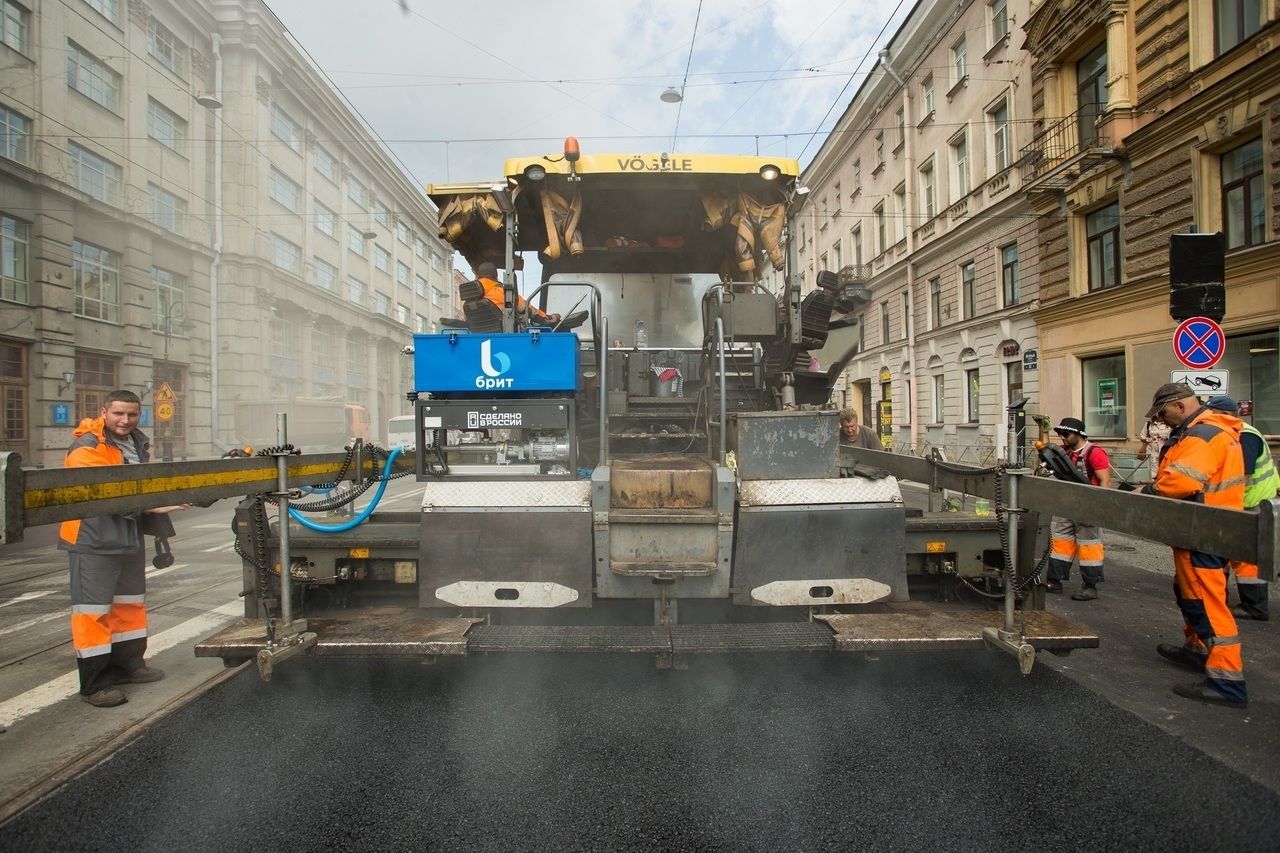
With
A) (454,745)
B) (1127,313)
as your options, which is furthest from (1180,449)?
(1127,313)

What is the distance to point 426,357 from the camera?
381 centimetres

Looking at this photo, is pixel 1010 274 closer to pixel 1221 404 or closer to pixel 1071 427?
pixel 1071 427

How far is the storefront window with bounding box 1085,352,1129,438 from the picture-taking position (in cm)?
1545

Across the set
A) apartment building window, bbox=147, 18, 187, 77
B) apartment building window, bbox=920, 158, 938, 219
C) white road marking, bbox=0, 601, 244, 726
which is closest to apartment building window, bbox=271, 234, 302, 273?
apartment building window, bbox=147, 18, 187, 77

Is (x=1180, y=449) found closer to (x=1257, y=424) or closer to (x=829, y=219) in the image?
(x=1257, y=424)

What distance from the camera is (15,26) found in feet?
47.2

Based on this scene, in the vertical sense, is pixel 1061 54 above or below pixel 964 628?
above

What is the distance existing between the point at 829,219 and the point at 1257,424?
22.9m

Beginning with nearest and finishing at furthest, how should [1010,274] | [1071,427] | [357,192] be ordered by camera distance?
[1071,427]
[1010,274]
[357,192]

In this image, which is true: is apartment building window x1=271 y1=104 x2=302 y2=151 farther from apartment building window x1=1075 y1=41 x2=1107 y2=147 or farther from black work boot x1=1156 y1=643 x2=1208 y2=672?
black work boot x1=1156 y1=643 x2=1208 y2=672

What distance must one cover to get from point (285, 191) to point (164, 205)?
3.95 metres

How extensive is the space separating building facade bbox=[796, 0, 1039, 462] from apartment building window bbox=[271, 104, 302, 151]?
45.9 ft

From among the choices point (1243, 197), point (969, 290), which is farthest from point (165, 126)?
point (1243, 197)

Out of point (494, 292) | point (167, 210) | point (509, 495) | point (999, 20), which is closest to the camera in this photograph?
point (509, 495)
